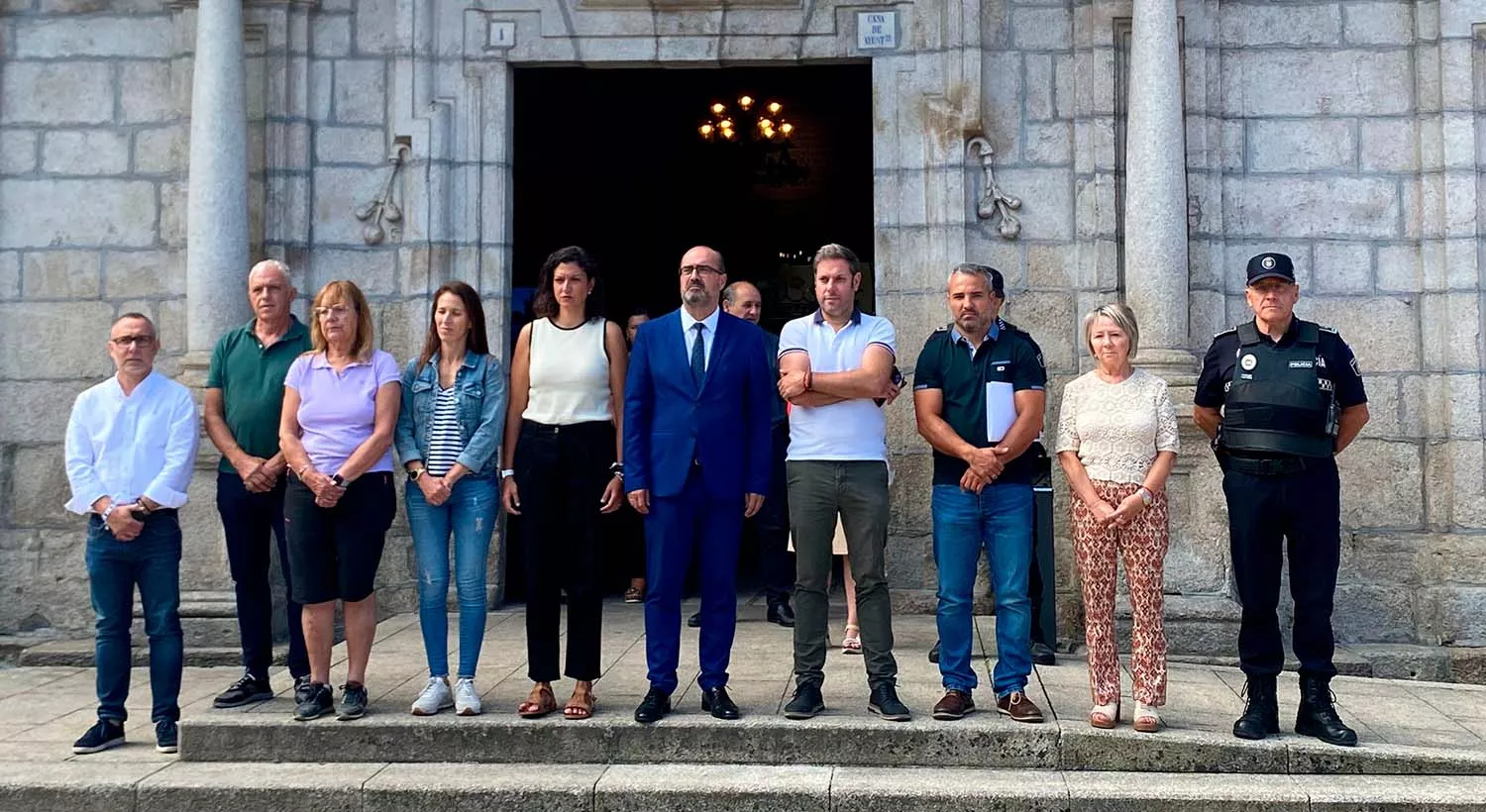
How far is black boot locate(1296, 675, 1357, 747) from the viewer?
16.6ft

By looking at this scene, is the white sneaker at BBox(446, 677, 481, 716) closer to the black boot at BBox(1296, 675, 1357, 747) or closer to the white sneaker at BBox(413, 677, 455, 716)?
the white sneaker at BBox(413, 677, 455, 716)

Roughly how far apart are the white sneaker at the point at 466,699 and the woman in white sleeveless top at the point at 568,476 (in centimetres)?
20

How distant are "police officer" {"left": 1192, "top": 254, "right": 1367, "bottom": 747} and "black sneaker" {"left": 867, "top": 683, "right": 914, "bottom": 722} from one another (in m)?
1.33

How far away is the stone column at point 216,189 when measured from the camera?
25.3ft

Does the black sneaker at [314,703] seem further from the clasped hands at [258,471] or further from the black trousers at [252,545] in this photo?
the clasped hands at [258,471]

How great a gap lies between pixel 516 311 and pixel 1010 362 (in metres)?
5.59

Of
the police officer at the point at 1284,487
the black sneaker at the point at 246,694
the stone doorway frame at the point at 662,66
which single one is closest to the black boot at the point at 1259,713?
the police officer at the point at 1284,487

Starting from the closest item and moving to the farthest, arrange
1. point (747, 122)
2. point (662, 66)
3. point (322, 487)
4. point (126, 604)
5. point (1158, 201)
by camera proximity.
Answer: point (322, 487), point (126, 604), point (1158, 201), point (662, 66), point (747, 122)

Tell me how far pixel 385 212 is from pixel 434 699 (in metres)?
3.86

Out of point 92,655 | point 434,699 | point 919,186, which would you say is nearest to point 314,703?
point 434,699

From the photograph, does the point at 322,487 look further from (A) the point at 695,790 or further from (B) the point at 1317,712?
(B) the point at 1317,712

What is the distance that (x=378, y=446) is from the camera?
17.7ft

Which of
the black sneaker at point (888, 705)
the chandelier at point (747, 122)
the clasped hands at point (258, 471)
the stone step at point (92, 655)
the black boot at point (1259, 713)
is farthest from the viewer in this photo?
the chandelier at point (747, 122)

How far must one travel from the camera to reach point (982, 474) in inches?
204
